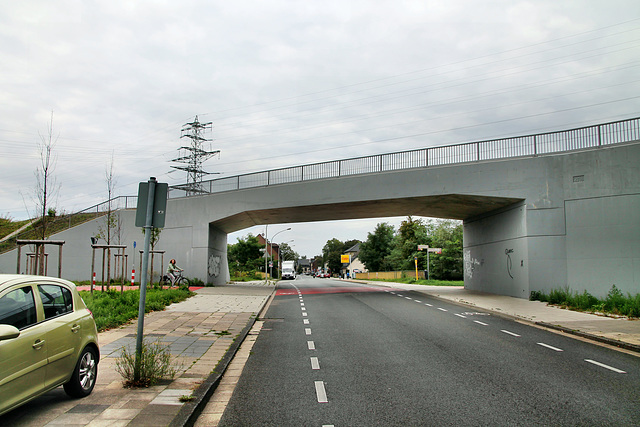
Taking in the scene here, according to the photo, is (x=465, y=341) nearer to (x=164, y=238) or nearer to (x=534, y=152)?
(x=534, y=152)

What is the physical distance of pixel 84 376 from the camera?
17.9ft

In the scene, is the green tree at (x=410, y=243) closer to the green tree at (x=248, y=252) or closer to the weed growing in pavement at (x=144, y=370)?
the green tree at (x=248, y=252)

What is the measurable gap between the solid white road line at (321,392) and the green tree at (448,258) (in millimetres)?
47477

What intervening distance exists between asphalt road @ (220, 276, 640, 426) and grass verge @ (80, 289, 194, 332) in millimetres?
3665

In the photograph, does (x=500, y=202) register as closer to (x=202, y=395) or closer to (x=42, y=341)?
(x=202, y=395)

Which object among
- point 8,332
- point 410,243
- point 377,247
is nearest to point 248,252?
point 377,247

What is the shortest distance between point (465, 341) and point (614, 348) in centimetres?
283

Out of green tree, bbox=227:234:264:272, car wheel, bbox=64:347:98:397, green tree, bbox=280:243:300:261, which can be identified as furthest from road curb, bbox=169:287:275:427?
green tree, bbox=280:243:300:261

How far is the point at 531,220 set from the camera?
19.4 meters

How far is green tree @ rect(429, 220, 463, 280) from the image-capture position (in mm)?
51978

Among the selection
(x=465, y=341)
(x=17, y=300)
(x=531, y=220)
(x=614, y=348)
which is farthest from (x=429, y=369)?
(x=531, y=220)

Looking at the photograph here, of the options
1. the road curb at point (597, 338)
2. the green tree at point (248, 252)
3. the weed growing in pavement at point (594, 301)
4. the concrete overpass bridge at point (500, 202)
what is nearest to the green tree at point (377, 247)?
the green tree at point (248, 252)

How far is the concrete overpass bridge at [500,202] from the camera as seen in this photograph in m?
17.9

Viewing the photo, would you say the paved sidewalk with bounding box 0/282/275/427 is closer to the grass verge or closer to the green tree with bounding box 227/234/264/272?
the grass verge
